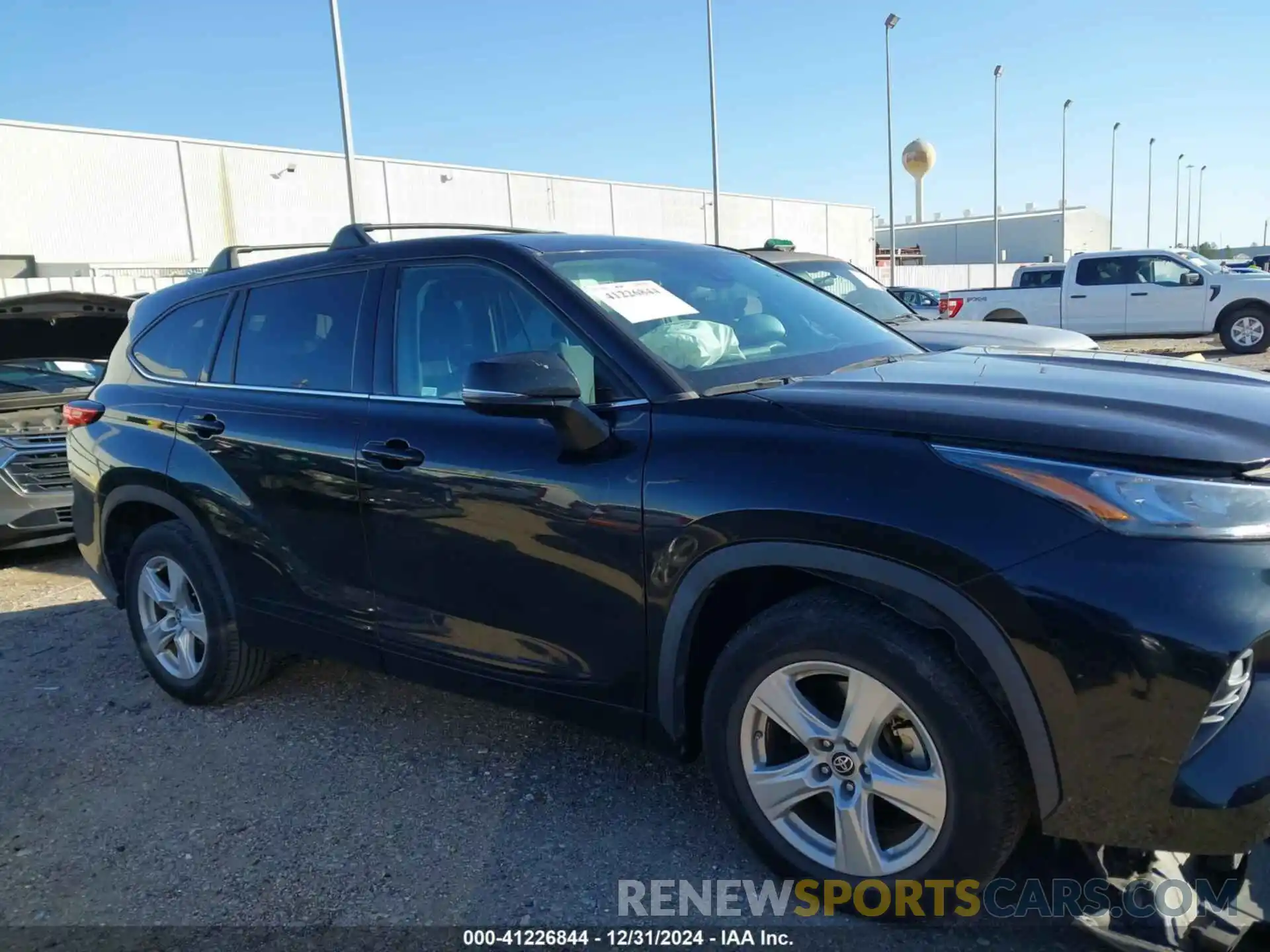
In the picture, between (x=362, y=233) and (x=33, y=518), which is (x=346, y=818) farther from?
(x=33, y=518)

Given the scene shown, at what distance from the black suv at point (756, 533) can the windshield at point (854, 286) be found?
4735mm

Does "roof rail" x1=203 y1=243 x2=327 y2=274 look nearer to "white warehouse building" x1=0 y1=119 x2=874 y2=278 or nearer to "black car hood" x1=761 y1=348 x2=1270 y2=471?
"black car hood" x1=761 y1=348 x2=1270 y2=471

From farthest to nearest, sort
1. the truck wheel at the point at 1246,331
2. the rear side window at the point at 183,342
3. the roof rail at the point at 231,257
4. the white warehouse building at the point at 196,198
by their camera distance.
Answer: the white warehouse building at the point at 196,198, the truck wheel at the point at 1246,331, the roof rail at the point at 231,257, the rear side window at the point at 183,342

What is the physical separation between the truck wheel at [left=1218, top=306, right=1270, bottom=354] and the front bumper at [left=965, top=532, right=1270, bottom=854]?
1737 centimetres

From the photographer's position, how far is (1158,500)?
1.98 meters

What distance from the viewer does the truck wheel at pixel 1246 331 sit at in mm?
16406

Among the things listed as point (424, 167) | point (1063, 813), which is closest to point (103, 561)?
point (1063, 813)

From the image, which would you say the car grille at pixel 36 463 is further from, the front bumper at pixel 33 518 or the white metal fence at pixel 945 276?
the white metal fence at pixel 945 276

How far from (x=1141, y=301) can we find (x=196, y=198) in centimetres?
3214

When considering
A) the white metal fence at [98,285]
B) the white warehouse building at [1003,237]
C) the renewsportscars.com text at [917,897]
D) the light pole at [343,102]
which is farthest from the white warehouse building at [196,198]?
the white warehouse building at [1003,237]

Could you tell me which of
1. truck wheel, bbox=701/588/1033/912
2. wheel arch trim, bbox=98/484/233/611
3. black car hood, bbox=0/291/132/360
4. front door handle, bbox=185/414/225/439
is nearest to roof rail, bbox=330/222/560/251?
front door handle, bbox=185/414/225/439

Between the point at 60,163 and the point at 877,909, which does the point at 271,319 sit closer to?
the point at 877,909

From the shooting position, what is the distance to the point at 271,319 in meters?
3.77

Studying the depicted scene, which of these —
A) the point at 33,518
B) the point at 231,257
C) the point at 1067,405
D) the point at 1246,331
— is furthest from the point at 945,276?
the point at 1067,405
